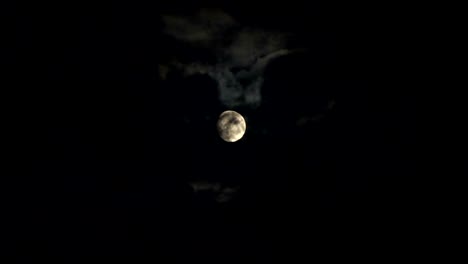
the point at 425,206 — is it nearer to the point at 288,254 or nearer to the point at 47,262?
the point at 288,254

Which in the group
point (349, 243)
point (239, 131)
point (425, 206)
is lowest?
point (349, 243)

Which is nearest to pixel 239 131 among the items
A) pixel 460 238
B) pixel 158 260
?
pixel 460 238

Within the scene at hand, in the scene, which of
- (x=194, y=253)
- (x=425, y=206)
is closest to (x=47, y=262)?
(x=194, y=253)

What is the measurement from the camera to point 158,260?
41.0 feet

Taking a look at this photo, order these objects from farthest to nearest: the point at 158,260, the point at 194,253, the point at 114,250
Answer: the point at 194,253, the point at 158,260, the point at 114,250

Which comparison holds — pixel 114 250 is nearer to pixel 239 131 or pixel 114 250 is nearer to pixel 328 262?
pixel 239 131

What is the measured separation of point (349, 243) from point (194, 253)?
323 inches

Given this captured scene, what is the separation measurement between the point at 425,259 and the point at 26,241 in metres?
11.0

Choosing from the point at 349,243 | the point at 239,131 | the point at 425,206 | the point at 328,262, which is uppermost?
the point at 239,131

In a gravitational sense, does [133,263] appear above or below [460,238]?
below

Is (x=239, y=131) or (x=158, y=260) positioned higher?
(x=239, y=131)

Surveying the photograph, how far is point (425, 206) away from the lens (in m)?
8.00

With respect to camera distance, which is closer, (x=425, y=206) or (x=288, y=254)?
(x=425, y=206)

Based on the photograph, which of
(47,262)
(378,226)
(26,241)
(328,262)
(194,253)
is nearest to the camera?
(26,241)
